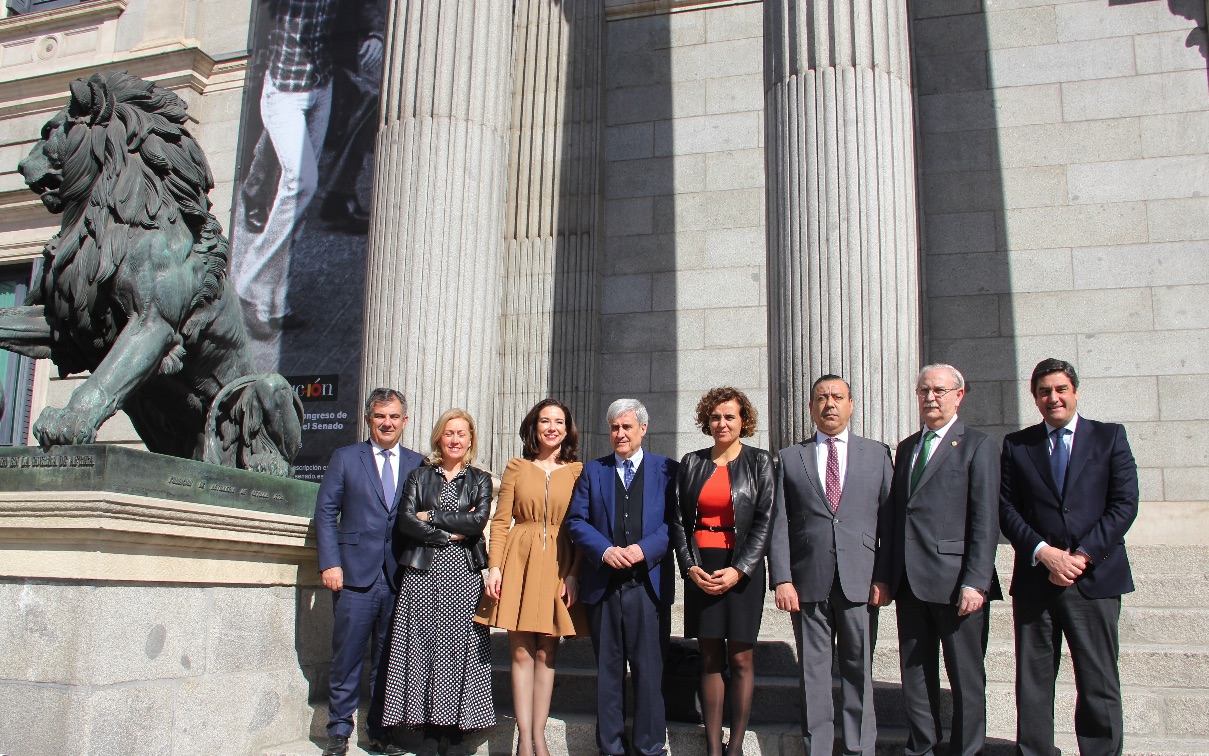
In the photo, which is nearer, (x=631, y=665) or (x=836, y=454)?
(x=631, y=665)

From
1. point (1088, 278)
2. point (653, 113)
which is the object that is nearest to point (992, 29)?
point (1088, 278)

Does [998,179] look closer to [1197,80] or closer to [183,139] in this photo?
[1197,80]

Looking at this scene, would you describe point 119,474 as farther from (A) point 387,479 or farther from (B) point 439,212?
(B) point 439,212

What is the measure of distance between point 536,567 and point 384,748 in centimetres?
129

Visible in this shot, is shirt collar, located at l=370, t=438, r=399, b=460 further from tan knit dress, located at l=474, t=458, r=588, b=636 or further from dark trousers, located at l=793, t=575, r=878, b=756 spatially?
dark trousers, located at l=793, t=575, r=878, b=756

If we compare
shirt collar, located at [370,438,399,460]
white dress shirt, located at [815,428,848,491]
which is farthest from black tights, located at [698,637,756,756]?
shirt collar, located at [370,438,399,460]

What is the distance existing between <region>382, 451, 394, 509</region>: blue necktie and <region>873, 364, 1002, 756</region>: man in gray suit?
8.68ft

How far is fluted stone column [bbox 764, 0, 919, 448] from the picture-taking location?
693 cm

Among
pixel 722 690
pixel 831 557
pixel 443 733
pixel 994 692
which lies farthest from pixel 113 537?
pixel 994 692

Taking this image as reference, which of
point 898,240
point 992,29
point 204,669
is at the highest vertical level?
point 992,29

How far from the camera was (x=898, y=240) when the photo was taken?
7.16 m

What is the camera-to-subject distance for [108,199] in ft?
17.4

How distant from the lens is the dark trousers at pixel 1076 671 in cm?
436

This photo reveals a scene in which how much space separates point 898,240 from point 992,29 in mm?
4697
